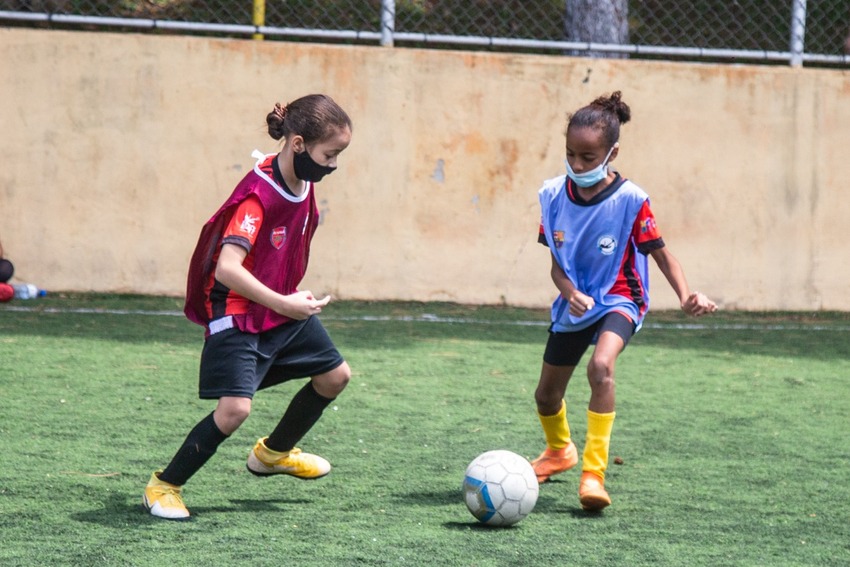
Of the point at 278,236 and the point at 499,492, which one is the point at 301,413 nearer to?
the point at 278,236

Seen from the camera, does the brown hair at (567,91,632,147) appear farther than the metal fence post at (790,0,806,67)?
No

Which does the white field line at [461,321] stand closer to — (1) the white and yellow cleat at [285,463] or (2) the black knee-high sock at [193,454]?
(1) the white and yellow cleat at [285,463]

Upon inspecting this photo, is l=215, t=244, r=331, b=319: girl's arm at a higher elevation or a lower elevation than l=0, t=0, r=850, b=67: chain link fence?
lower

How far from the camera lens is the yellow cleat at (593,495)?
405cm

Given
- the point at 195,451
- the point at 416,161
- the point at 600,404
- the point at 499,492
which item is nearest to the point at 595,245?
the point at 600,404

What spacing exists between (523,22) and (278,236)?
20.5 feet

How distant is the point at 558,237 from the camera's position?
4.57 metres

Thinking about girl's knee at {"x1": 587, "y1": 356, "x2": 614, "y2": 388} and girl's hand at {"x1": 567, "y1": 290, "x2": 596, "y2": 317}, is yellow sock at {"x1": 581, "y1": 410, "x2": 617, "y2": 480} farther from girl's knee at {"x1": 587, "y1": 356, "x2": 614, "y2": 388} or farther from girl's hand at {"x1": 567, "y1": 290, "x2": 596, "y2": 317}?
girl's hand at {"x1": 567, "y1": 290, "x2": 596, "y2": 317}

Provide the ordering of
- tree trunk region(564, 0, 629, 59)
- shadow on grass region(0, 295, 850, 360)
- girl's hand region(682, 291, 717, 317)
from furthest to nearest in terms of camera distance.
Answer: tree trunk region(564, 0, 629, 59) < shadow on grass region(0, 295, 850, 360) < girl's hand region(682, 291, 717, 317)

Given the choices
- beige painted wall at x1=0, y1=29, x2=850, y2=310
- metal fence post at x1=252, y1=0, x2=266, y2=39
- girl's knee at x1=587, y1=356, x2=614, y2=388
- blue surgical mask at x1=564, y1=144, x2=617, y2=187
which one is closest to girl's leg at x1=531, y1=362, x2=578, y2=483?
girl's knee at x1=587, y1=356, x2=614, y2=388

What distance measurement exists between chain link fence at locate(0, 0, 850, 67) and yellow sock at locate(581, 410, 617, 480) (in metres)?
5.46

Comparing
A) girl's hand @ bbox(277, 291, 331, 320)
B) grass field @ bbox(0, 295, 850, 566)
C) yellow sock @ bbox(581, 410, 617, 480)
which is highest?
girl's hand @ bbox(277, 291, 331, 320)

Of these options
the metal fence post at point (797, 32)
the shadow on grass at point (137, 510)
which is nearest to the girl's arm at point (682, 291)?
the shadow on grass at point (137, 510)

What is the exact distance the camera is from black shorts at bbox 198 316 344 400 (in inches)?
155
